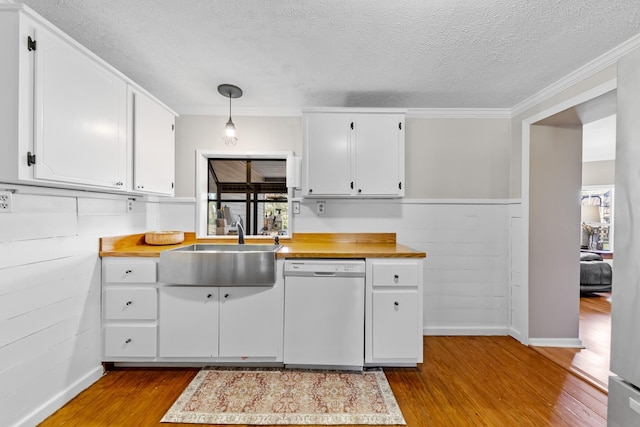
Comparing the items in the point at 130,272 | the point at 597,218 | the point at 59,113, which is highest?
the point at 59,113

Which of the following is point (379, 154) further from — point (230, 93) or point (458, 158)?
point (230, 93)

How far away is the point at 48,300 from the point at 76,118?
41.9 inches

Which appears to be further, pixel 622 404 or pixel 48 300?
pixel 48 300

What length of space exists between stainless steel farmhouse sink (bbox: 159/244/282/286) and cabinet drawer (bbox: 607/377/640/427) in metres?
1.73

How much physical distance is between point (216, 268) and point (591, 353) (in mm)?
3165

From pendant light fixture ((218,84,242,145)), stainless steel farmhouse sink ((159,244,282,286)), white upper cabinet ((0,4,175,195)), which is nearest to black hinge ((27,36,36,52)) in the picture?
white upper cabinet ((0,4,175,195))

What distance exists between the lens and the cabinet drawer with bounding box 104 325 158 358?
6.73ft

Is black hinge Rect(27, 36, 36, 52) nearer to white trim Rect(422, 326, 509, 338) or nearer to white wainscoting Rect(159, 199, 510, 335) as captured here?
white wainscoting Rect(159, 199, 510, 335)

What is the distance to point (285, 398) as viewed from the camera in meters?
1.80

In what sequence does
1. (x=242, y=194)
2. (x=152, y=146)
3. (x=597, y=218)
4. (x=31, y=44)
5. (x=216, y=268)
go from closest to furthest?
(x=31, y=44) < (x=216, y=268) < (x=152, y=146) < (x=242, y=194) < (x=597, y=218)

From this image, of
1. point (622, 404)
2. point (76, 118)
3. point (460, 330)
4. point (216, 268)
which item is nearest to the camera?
point (622, 404)

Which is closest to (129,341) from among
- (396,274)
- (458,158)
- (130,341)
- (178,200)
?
(130,341)

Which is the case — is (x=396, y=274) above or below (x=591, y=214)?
below

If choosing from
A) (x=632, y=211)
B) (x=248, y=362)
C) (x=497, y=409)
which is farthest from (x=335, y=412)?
(x=632, y=211)
